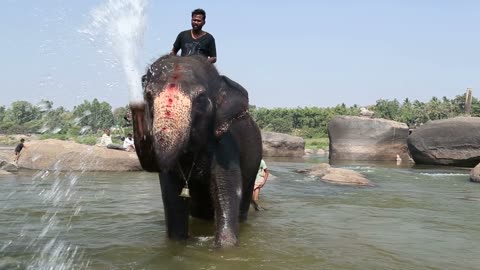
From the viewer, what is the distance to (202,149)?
4.61 meters

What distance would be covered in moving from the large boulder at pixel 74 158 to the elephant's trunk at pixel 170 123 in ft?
36.3

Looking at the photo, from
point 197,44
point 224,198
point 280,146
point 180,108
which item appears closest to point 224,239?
point 224,198

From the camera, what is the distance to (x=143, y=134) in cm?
362

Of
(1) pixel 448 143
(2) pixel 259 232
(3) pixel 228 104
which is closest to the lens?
(3) pixel 228 104

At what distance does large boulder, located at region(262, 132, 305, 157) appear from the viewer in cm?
2744

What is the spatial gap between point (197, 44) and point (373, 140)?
22.4m

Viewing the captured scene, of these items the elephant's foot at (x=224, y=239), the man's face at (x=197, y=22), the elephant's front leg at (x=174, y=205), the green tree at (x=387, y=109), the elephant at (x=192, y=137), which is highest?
the green tree at (x=387, y=109)

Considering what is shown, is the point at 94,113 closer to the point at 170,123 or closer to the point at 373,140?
the point at 373,140

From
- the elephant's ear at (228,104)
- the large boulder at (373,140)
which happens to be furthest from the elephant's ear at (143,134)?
the large boulder at (373,140)

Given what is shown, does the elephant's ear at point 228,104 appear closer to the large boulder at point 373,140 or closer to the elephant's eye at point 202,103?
the elephant's eye at point 202,103

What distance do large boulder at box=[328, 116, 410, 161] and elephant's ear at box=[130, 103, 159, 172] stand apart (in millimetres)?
23678

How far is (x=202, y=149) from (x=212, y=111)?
0.40 metres

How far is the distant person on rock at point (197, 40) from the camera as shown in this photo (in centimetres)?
520

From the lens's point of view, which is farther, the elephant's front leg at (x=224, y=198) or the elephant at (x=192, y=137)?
the elephant's front leg at (x=224, y=198)
